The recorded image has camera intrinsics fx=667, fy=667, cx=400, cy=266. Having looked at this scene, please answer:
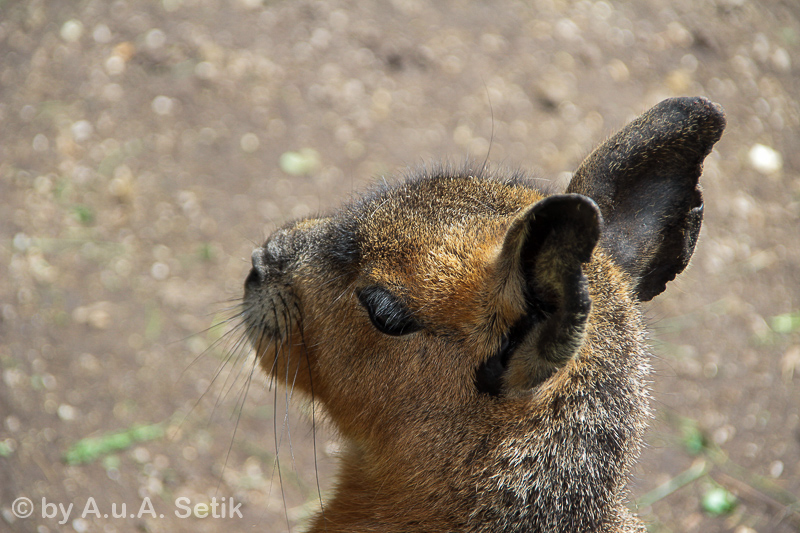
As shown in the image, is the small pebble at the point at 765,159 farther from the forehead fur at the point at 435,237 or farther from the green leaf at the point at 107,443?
the green leaf at the point at 107,443

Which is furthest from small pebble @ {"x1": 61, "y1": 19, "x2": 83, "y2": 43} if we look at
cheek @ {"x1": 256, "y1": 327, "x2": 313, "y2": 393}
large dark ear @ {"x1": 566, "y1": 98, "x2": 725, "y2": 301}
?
large dark ear @ {"x1": 566, "y1": 98, "x2": 725, "y2": 301}

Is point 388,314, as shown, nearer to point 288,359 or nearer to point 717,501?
point 288,359

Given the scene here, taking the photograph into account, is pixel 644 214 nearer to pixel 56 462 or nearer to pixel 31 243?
pixel 56 462

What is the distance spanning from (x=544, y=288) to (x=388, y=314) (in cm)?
61

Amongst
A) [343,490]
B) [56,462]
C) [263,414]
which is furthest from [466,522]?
[56,462]

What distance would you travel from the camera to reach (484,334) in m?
1.98

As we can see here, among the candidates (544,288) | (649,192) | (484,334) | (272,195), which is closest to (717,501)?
(649,192)

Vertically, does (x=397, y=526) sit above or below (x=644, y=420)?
below

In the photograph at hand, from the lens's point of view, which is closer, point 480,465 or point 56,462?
point 480,465

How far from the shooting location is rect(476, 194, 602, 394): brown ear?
1502 millimetres

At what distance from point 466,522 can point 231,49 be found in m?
4.49

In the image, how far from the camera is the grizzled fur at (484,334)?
1.94 m

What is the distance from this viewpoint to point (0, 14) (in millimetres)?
5246

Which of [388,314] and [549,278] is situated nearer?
[549,278]
